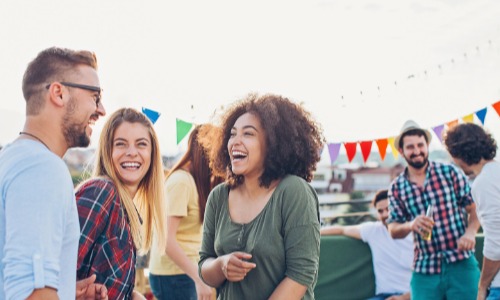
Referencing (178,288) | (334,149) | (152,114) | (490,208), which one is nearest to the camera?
(490,208)

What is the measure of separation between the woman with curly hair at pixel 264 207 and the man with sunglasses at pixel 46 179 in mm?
613

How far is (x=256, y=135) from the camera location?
2008 mm

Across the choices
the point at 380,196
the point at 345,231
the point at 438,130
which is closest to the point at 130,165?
the point at 380,196

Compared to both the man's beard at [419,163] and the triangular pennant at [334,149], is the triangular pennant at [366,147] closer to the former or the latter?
the triangular pennant at [334,149]

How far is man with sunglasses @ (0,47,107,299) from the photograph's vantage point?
1.24 m

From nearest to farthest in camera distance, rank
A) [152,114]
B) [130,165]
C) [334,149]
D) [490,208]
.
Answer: [130,165]
[490,208]
[152,114]
[334,149]

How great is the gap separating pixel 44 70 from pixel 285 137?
849mm

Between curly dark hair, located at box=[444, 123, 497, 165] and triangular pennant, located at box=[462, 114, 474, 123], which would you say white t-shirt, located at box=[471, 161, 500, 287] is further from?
triangular pennant, located at box=[462, 114, 474, 123]

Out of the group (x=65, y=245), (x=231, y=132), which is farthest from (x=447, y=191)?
(x=65, y=245)

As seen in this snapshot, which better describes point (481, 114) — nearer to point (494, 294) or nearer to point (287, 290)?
point (494, 294)

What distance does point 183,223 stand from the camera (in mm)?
3121

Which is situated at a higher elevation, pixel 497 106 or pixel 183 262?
pixel 497 106

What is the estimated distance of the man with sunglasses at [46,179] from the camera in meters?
1.24

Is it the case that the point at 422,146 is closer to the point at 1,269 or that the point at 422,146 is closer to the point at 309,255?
the point at 309,255
